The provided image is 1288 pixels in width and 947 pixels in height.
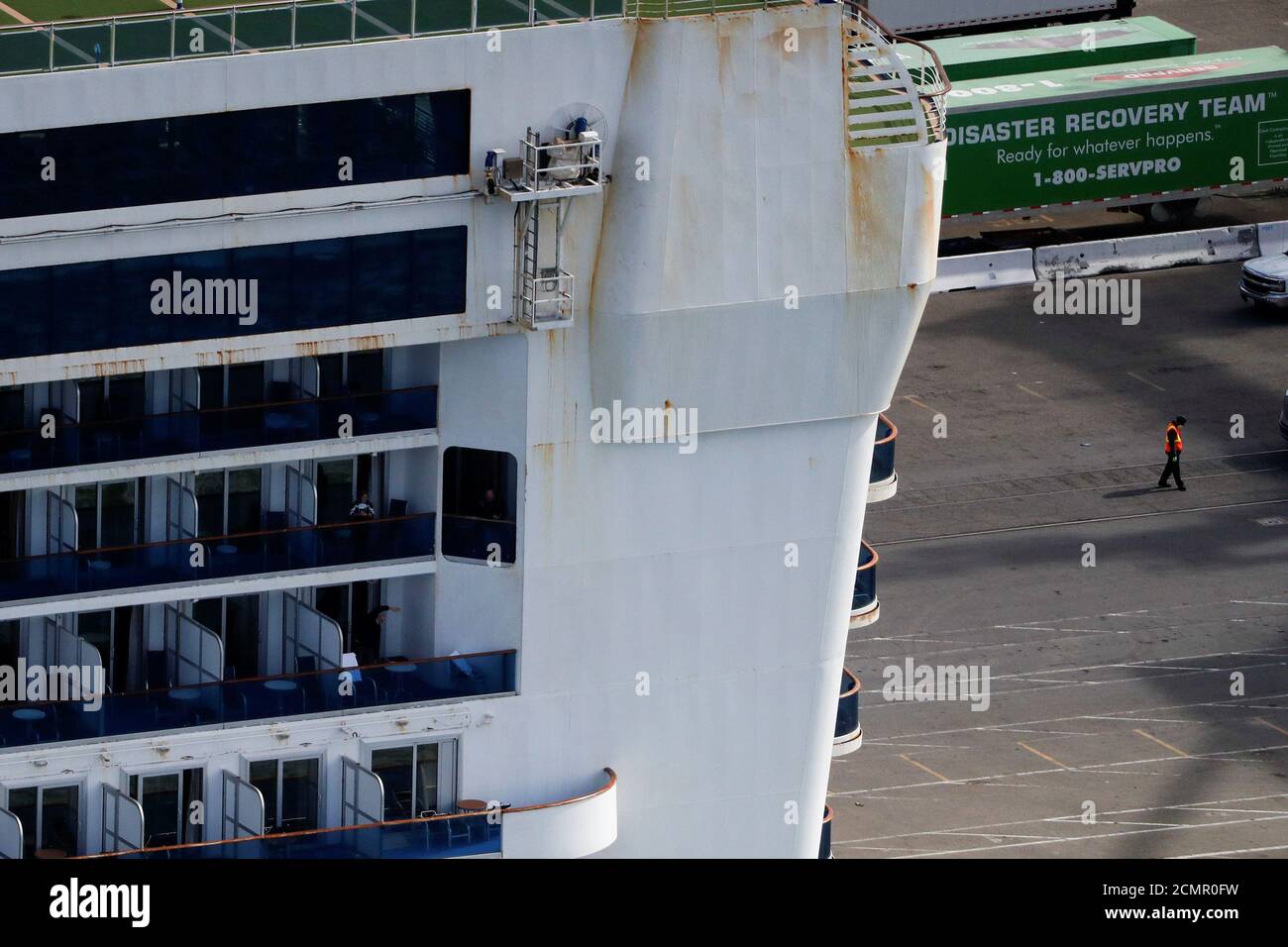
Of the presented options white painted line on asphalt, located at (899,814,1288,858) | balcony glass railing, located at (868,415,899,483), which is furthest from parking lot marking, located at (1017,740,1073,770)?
balcony glass railing, located at (868,415,899,483)

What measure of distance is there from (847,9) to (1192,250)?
46534mm

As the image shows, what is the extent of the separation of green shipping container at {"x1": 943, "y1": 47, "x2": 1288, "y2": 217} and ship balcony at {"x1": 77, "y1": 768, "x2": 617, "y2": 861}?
1708 inches

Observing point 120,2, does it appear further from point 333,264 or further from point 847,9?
point 847,9

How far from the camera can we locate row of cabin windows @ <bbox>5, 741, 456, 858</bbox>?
32469 mm

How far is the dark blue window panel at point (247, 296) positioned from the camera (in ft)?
99.3

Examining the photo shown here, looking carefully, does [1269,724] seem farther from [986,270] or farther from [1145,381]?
[986,270]

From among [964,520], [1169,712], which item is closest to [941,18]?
[964,520]

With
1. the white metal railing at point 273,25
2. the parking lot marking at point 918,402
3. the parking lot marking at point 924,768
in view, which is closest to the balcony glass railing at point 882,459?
the white metal railing at point 273,25

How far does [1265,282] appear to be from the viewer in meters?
73.6

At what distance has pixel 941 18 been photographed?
86250mm

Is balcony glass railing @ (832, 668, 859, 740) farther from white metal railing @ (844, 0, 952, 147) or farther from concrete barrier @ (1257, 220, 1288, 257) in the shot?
concrete barrier @ (1257, 220, 1288, 257)
